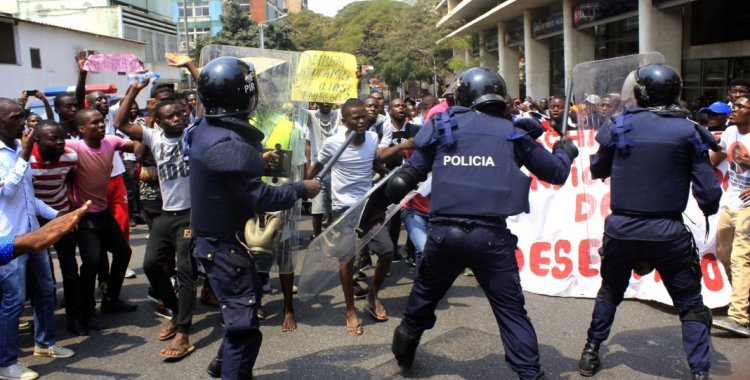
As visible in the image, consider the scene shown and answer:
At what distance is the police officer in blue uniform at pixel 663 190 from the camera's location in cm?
364

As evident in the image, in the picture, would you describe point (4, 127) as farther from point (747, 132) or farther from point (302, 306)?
point (747, 132)

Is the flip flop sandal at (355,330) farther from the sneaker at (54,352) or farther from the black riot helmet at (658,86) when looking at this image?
the black riot helmet at (658,86)

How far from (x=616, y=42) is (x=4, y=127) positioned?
21154 mm

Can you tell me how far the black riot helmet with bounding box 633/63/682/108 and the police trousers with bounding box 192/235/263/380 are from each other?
2545 mm

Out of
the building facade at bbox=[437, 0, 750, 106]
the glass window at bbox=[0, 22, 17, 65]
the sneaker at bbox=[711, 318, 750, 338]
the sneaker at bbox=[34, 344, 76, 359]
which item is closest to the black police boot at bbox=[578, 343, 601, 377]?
the sneaker at bbox=[711, 318, 750, 338]

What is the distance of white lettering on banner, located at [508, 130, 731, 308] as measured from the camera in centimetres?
525

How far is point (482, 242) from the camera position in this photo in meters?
3.39

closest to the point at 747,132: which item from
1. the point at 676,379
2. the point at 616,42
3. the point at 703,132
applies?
the point at 703,132

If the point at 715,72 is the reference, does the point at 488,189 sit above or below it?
below

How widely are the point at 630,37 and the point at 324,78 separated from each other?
60.3 ft

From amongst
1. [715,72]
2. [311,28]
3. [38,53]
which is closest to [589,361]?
[715,72]

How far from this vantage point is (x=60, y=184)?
4957mm

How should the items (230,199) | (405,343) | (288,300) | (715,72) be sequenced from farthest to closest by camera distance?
1. (715,72)
2. (288,300)
3. (405,343)
4. (230,199)

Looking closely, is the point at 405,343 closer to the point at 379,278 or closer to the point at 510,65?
the point at 379,278
